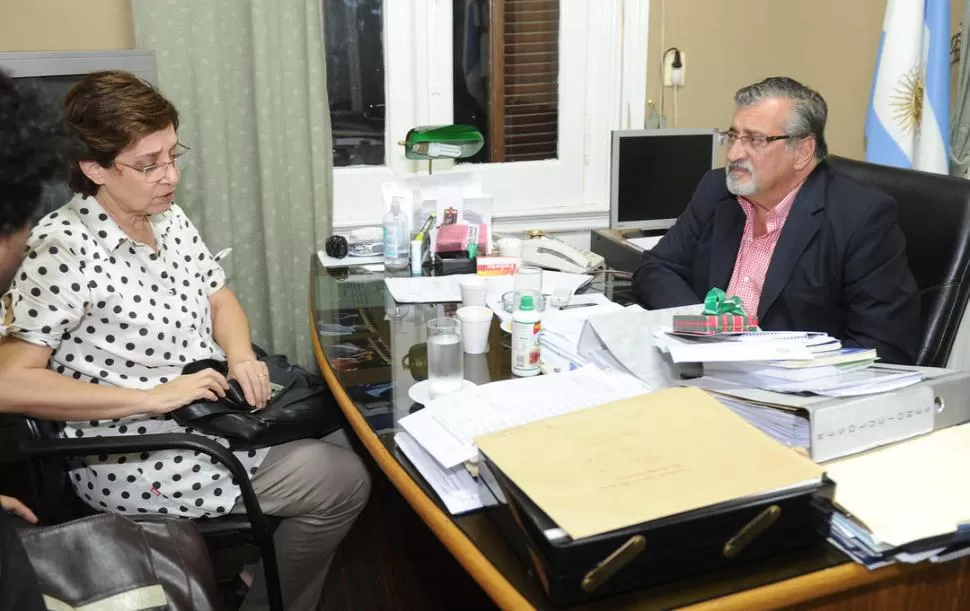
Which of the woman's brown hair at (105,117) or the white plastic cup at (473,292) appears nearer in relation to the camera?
the woman's brown hair at (105,117)

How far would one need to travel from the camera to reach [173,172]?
176 centimetres

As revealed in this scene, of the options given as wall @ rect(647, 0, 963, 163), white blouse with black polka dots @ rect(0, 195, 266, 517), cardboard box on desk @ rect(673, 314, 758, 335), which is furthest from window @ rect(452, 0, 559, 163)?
cardboard box on desk @ rect(673, 314, 758, 335)

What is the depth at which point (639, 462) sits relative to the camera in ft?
3.35

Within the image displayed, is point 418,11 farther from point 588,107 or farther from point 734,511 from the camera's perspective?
point 734,511

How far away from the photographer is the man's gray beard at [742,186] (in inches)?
77.7

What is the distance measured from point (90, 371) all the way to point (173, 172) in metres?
0.45

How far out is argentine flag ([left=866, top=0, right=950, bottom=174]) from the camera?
261 cm

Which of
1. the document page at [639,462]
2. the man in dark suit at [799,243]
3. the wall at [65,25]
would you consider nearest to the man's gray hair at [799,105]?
the man in dark suit at [799,243]

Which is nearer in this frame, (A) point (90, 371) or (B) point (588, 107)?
(A) point (90, 371)

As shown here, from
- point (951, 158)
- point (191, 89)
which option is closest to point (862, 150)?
point (951, 158)

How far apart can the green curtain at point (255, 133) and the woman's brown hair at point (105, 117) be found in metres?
0.98

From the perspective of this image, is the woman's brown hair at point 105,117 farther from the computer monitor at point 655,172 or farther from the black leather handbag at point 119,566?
the computer monitor at point 655,172

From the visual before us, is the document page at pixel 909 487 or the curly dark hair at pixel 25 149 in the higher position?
the curly dark hair at pixel 25 149

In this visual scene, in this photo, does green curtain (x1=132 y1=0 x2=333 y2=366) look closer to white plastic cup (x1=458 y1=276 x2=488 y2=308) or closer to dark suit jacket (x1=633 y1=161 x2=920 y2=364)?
white plastic cup (x1=458 y1=276 x2=488 y2=308)
